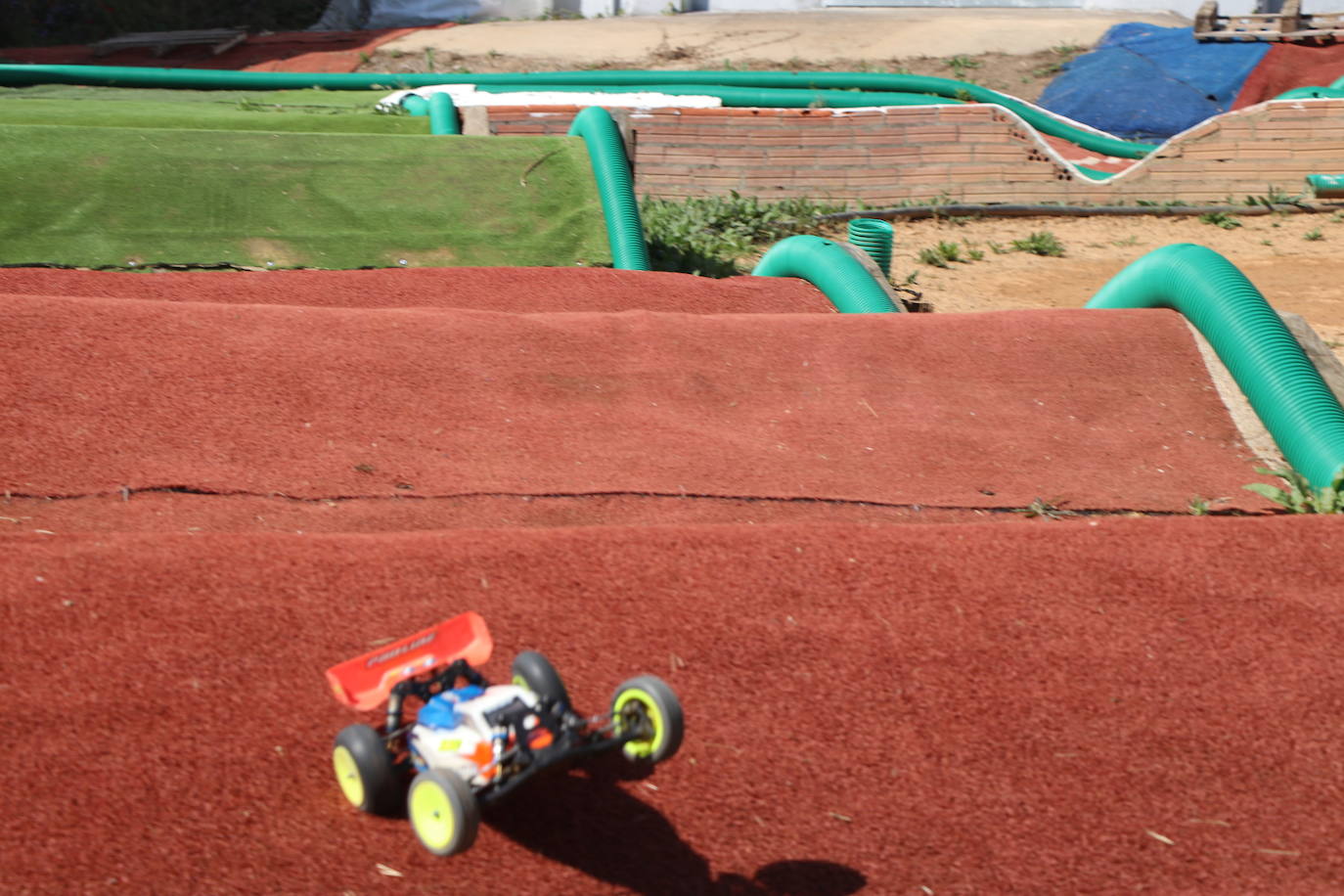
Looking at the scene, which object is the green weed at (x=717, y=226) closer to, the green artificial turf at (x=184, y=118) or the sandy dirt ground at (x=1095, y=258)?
the sandy dirt ground at (x=1095, y=258)

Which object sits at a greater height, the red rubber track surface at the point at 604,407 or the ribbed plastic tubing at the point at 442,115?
the ribbed plastic tubing at the point at 442,115

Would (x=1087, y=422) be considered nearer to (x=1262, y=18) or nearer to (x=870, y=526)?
(x=870, y=526)

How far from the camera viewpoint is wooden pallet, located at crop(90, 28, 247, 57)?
21.6 metres

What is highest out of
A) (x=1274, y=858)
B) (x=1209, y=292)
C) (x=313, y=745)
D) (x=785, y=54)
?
(x=785, y=54)

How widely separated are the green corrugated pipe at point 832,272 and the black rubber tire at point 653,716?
17.6 feet

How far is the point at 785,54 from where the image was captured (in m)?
19.6

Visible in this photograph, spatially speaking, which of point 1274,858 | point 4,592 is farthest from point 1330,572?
point 4,592

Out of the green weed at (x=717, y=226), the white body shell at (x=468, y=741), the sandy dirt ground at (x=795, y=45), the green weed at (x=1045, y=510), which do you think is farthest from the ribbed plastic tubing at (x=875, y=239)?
the sandy dirt ground at (x=795, y=45)

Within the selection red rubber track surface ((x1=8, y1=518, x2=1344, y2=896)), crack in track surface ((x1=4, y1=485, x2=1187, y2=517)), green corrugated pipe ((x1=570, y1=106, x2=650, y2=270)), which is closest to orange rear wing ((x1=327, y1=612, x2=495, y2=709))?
red rubber track surface ((x1=8, y1=518, x2=1344, y2=896))

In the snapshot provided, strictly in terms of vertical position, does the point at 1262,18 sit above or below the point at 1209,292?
above

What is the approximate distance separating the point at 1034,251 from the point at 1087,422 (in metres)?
6.96

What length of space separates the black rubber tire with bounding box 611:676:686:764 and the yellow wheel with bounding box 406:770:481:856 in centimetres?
40

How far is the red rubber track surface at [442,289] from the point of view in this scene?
7465 millimetres

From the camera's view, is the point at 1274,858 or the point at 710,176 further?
the point at 710,176
